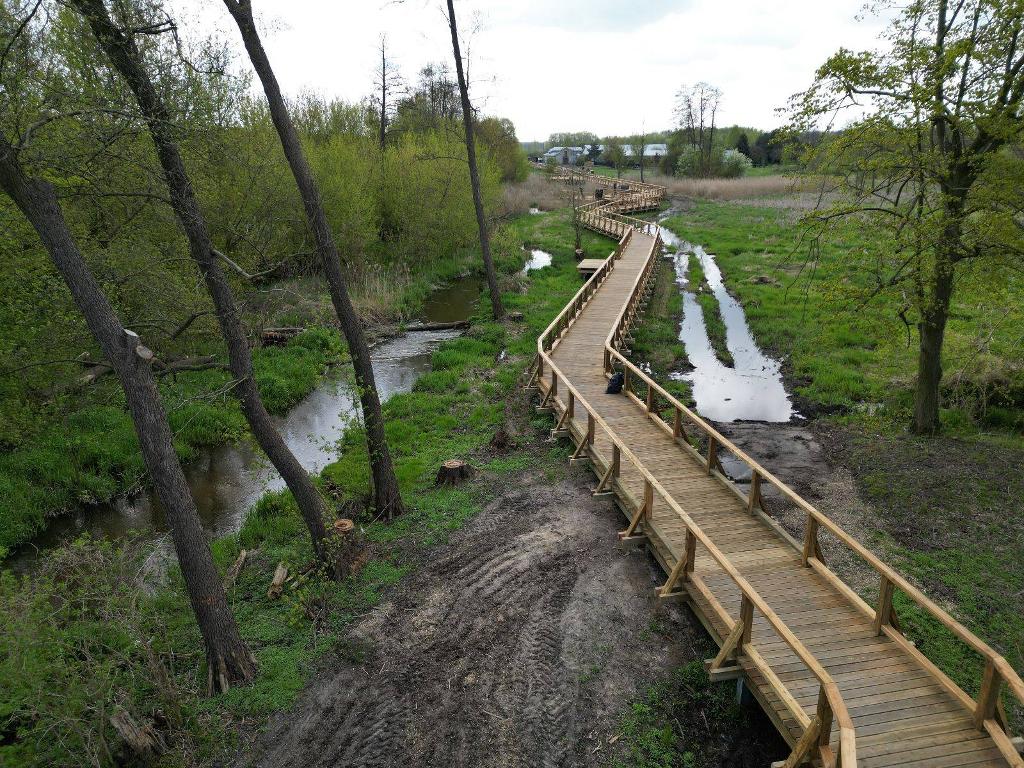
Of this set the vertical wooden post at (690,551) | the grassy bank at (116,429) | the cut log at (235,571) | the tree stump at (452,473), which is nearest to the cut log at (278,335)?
the grassy bank at (116,429)

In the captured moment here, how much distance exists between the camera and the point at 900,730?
5293mm

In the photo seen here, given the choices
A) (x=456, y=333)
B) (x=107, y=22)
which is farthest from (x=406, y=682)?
(x=456, y=333)

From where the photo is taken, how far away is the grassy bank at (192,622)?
532 cm

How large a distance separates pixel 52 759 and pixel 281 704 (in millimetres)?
1952

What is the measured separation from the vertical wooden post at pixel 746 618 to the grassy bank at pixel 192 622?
4379mm

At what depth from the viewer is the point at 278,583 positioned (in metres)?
8.34

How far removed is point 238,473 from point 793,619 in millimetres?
11005

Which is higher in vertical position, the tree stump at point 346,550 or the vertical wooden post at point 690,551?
the vertical wooden post at point 690,551

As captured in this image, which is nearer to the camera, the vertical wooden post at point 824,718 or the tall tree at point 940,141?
the vertical wooden post at point 824,718

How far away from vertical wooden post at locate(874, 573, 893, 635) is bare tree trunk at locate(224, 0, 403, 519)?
6802 mm

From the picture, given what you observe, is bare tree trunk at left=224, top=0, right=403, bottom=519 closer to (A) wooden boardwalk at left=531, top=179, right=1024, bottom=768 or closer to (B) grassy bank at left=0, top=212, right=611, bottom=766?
(B) grassy bank at left=0, top=212, right=611, bottom=766

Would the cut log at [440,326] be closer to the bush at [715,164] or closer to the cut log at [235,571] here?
the cut log at [235,571]

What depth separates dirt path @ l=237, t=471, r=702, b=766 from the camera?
5.90 meters

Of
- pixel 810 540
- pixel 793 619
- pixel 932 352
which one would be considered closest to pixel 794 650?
pixel 793 619
